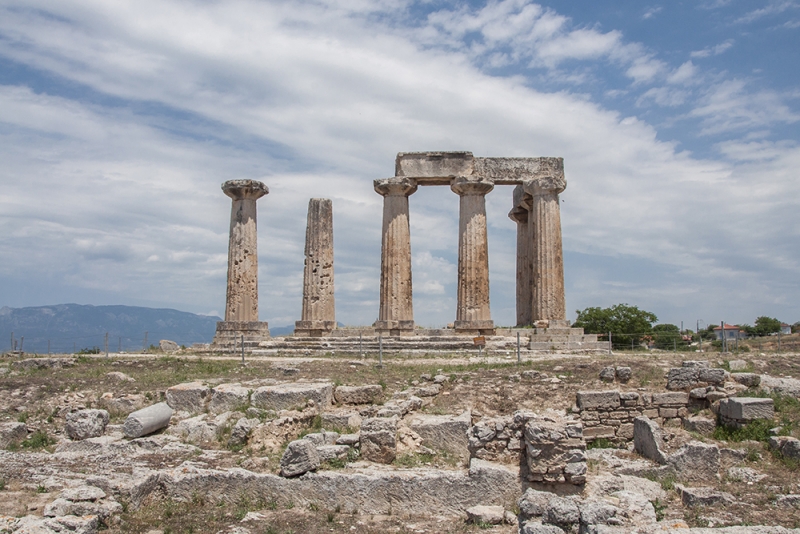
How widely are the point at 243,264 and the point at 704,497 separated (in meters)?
25.7

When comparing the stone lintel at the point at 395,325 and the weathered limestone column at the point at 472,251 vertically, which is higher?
the weathered limestone column at the point at 472,251

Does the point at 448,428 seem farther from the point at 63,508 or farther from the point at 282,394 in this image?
the point at 63,508

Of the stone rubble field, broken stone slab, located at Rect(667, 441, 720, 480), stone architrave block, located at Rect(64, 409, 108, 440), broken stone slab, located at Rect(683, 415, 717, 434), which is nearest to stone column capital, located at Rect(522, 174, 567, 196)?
the stone rubble field

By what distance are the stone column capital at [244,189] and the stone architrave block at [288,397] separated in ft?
Answer: 61.6

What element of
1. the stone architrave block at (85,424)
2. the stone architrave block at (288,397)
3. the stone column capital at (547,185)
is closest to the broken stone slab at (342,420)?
the stone architrave block at (288,397)

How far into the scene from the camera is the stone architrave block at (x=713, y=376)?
16.4m

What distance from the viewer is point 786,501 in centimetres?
1094

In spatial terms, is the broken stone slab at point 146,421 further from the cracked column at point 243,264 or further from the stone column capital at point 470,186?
the stone column capital at point 470,186

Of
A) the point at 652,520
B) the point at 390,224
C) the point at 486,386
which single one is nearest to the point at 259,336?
the point at 390,224

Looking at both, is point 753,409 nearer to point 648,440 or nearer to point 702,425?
point 702,425

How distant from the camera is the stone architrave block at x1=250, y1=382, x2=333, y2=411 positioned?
50.5 ft

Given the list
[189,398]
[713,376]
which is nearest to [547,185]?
[713,376]

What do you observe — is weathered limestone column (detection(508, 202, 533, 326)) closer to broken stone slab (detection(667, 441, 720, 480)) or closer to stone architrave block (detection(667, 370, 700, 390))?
stone architrave block (detection(667, 370, 700, 390))

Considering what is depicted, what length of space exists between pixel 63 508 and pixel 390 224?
22.6m
